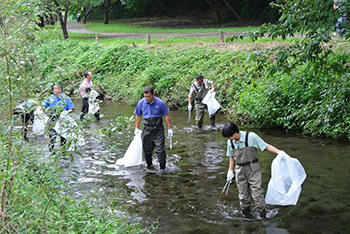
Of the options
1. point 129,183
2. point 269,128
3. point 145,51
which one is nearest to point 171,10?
point 145,51

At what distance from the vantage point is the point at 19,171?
16.9 feet

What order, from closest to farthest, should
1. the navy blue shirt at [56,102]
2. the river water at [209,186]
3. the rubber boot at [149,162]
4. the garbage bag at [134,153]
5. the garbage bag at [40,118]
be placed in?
the navy blue shirt at [56,102] < the garbage bag at [40,118] < the river water at [209,186] < the garbage bag at [134,153] < the rubber boot at [149,162]

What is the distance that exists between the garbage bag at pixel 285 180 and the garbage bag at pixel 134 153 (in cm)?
408

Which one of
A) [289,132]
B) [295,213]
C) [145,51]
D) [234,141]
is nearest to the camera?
[234,141]

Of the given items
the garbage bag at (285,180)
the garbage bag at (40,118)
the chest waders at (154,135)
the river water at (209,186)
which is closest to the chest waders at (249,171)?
the garbage bag at (285,180)

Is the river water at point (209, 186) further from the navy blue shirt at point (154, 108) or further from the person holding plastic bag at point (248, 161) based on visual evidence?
the navy blue shirt at point (154, 108)

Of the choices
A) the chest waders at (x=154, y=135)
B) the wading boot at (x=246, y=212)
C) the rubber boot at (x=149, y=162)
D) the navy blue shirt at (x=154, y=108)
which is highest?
the navy blue shirt at (x=154, y=108)

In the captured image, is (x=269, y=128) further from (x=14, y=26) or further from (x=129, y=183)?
(x=14, y=26)

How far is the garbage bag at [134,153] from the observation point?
10078 millimetres

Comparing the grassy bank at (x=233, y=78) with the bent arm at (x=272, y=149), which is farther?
the grassy bank at (x=233, y=78)

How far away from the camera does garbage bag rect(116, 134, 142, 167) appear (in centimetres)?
1008

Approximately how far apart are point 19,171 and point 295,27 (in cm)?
560

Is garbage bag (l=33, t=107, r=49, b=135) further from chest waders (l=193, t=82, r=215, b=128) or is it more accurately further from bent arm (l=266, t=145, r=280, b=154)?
chest waders (l=193, t=82, r=215, b=128)

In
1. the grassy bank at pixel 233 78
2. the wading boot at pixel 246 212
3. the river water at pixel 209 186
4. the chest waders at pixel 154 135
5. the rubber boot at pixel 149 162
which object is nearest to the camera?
the river water at pixel 209 186
